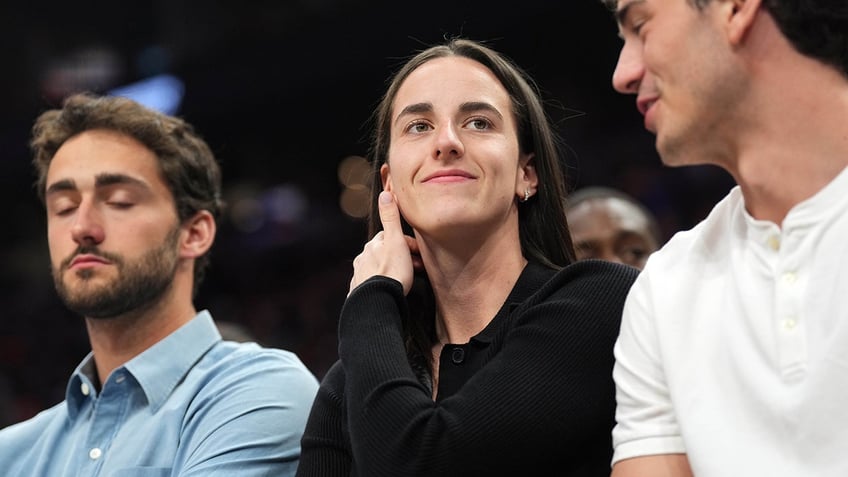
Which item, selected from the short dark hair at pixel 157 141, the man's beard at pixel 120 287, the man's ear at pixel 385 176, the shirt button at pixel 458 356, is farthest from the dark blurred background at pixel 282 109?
the shirt button at pixel 458 356

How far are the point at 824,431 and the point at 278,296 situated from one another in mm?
9347

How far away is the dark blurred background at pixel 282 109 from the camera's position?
8531 millimetres

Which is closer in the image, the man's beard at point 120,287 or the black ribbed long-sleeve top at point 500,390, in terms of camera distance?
the black ribbed long-sleeve top at point 500,390

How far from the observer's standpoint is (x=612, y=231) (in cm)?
356

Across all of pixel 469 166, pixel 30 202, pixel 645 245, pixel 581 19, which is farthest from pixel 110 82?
pixel 469 166

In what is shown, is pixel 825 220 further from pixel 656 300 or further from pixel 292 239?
pixel 292 239

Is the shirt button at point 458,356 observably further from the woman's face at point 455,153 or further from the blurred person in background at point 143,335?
the blurred person in background at point 143,335

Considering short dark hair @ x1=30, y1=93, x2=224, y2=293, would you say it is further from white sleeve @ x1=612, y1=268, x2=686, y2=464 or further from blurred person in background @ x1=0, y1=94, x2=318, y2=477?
white sleeve @ x1=612, y1=268, x2=686, y2=464

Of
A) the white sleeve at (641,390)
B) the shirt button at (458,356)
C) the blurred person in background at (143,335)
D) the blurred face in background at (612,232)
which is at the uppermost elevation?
the blurred person in background at (143,335)

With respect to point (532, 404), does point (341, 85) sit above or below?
above

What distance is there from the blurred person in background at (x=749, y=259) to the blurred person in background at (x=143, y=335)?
111 cm

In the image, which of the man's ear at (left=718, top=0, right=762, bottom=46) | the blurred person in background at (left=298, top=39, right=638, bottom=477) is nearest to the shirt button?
the blurred person in background at (left=298, top=39, right=638, bottom=477)

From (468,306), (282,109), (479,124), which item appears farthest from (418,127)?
(282,109)

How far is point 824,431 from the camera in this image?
5.06ft
